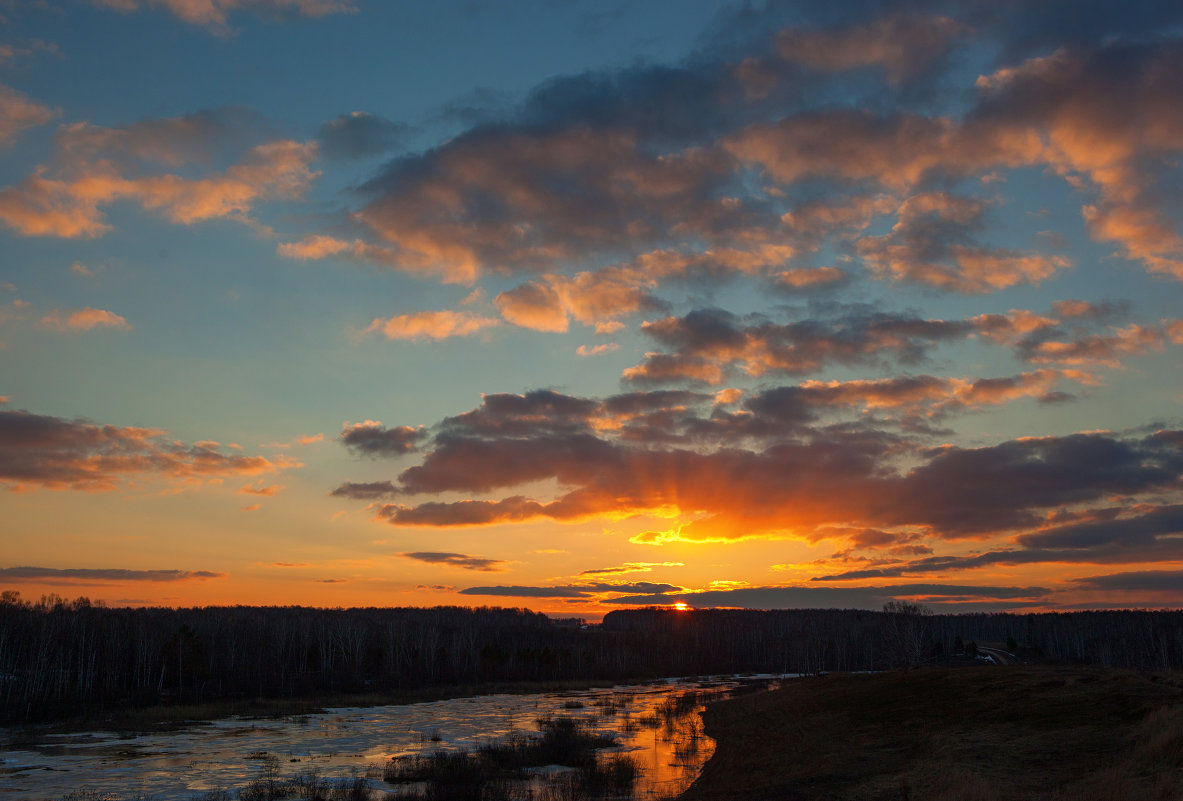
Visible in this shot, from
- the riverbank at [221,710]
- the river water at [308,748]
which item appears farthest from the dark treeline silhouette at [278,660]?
the river water at [308,748]

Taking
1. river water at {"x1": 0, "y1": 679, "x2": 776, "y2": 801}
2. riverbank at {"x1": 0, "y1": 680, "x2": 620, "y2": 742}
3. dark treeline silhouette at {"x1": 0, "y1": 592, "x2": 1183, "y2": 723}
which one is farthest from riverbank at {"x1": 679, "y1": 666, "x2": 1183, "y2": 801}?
dark treeline silhouette at {"x1": 0, "y1": 592, "x2": 1183, "y2": 723}

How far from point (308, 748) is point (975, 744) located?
150 feet

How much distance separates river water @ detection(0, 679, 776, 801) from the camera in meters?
38.9

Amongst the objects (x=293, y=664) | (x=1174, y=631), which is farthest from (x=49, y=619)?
(x=1174, y=631)

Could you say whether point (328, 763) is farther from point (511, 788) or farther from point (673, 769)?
point (673, 769)

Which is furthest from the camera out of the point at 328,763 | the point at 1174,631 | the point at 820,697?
the point at 1174,631

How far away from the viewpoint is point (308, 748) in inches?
2149

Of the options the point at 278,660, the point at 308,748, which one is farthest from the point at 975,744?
the point at 278,660

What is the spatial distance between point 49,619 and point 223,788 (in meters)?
117

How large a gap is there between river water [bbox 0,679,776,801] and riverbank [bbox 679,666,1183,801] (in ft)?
20.0

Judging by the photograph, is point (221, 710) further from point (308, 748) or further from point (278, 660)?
point (278, 660)

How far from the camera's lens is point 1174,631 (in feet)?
651

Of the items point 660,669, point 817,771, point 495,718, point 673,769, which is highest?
point 817,771

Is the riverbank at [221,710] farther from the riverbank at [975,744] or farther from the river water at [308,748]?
the riverbank at [975,744]
